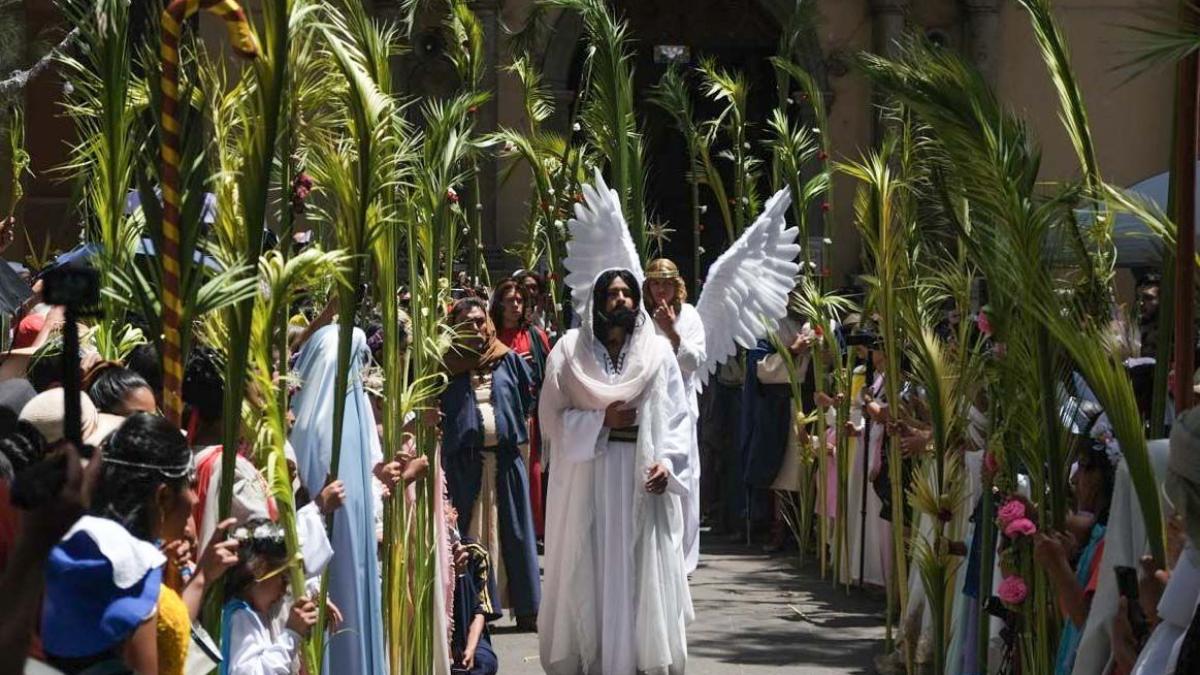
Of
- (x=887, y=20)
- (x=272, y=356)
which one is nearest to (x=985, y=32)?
(x=887, y=20)

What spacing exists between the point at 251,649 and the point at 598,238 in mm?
5927

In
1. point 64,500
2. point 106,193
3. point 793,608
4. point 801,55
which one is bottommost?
A: point 793,608

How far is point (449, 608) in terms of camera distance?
796cm

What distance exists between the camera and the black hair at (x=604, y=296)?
9.29m

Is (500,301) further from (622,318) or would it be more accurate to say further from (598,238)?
(622,318)

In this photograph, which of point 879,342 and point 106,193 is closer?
point 106,193

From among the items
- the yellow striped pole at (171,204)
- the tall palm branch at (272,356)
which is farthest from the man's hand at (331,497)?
the yellow striped pole at (171,204)

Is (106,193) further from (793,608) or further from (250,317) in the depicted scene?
(793,608)

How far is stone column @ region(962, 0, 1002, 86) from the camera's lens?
19.3 m

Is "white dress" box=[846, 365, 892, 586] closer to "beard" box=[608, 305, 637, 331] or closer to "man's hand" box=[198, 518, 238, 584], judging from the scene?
"beard" box=[608, 305, 637, 331]

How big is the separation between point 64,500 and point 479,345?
7011mm

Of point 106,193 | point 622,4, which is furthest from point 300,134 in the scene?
point 622,4

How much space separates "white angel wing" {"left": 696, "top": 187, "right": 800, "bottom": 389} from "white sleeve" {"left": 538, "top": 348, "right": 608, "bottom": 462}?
8.99 ft

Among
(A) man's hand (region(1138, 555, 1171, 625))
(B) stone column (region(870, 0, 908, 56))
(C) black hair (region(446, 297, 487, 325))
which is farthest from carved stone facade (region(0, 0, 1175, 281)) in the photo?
(A) man's hand (region(1138, 555, 1171, 625))
